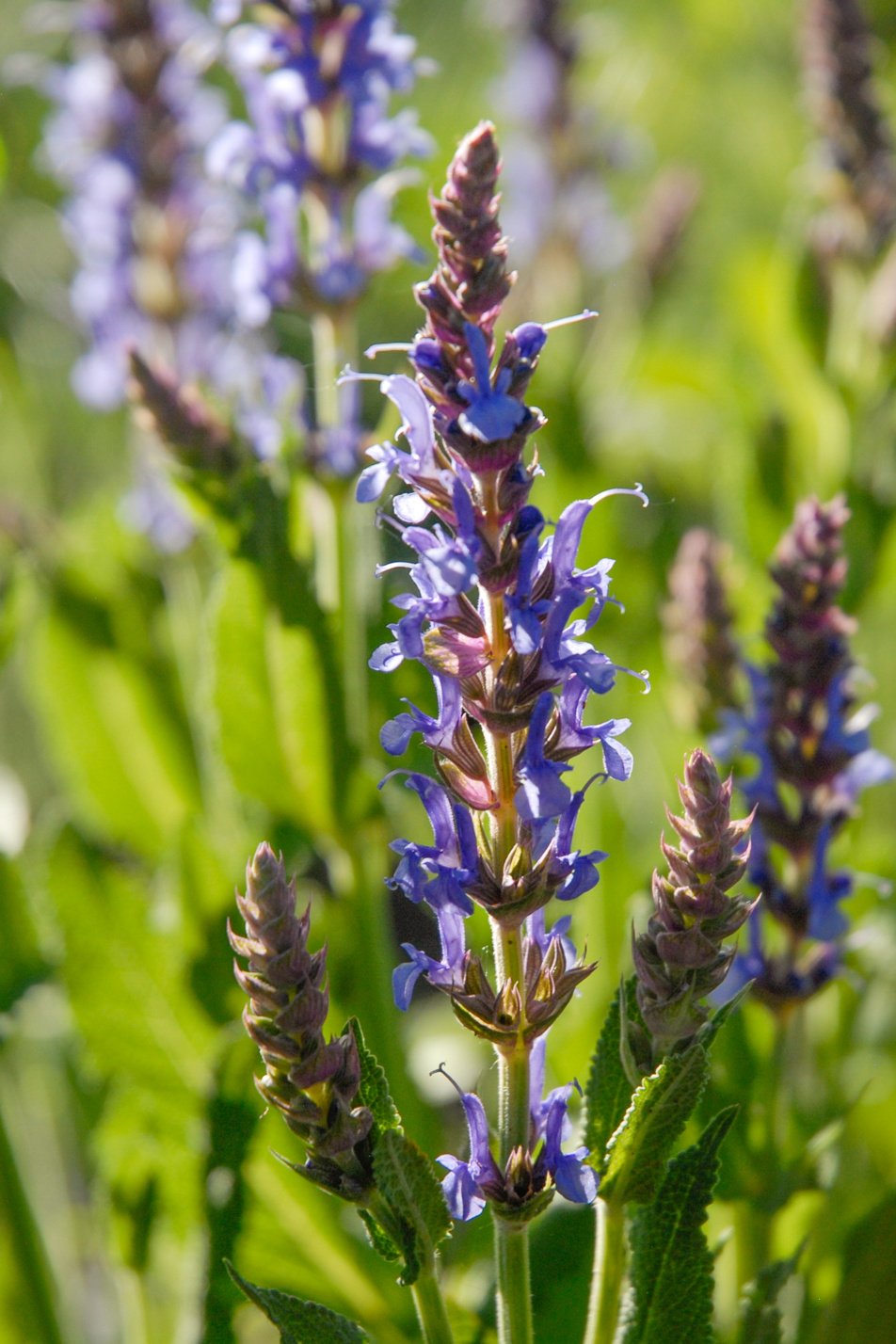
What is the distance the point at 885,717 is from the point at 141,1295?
1.31m

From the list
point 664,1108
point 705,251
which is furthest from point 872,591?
point 705,251

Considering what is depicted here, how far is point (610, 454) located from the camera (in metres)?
2.41

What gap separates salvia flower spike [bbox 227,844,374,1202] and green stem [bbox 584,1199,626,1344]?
0.46 ft

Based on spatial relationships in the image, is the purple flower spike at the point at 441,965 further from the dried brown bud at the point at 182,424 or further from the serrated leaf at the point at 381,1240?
the dried brown bud at the point at 182,424

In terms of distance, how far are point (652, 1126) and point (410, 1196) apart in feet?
0.39

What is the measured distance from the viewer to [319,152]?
126 centimetres

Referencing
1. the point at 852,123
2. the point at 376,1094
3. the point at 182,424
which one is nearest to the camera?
the point at 376,1094

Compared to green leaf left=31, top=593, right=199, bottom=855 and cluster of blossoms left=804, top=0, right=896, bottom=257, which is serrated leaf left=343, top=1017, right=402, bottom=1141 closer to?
green leaf left=31, top=593, right=199, bottom=855

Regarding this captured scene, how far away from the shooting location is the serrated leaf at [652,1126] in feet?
1.97

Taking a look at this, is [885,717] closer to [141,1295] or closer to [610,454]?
[610,454]

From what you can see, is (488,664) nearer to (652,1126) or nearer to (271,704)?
(652,1126)

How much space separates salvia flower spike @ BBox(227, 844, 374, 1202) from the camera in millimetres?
586

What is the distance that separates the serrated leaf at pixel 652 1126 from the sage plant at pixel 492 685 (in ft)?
0.07

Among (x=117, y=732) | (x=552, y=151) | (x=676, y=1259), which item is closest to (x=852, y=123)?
(x=552, y=151)
